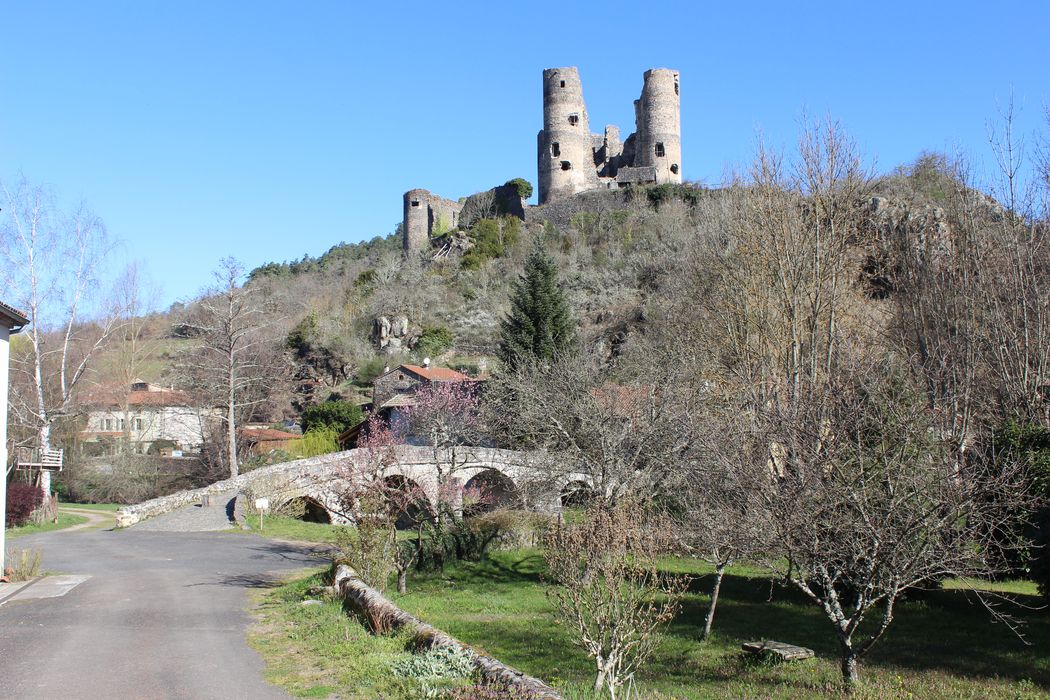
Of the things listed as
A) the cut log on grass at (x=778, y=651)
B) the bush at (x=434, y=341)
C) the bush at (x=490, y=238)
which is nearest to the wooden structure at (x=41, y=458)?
the bush at (x=434, y=341)

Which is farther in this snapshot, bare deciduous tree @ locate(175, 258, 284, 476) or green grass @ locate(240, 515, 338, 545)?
bare deciduous tree @ locate(175, 258, 284, 476)

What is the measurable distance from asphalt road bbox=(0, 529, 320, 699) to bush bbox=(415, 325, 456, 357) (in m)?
32.5

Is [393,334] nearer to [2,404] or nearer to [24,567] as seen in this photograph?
[24,567]

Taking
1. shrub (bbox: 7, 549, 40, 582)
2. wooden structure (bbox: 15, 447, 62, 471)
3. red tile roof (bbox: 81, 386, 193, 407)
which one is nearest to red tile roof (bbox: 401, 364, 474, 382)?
red tile roof (bbox: 81, 386, 193, 407)

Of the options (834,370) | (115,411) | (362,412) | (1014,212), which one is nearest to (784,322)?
(834,370)

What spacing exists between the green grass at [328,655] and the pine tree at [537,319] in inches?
880

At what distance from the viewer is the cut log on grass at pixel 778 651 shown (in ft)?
38.9

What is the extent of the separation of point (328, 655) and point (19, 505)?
22.0 meters

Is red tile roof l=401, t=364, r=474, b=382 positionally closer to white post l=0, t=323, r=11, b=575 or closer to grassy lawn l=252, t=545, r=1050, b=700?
grassy lawn l=252, t=545, r=1050, b=700

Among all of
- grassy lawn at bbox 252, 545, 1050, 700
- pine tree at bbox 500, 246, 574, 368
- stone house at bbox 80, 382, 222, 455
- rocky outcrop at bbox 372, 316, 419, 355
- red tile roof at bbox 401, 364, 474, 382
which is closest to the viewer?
grassy lawn at bbox 252, 545, 1050, 700

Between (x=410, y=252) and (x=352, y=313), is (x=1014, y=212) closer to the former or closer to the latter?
(x=352, y=313)

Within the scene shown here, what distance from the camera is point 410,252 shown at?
72375 millimetres

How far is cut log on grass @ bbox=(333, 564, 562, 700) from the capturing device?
7.43m

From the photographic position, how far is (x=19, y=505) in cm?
2711
